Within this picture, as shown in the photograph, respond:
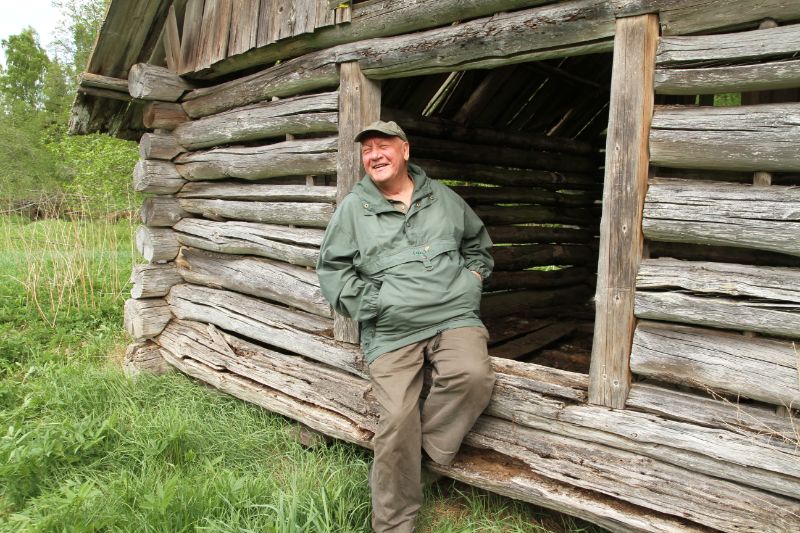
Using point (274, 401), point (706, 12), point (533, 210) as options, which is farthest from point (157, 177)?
point (706, 12)

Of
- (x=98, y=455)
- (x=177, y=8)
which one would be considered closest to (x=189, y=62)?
(x=177, y=8)

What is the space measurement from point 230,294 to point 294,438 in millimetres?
1478

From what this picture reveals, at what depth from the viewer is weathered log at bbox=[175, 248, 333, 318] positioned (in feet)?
14.5

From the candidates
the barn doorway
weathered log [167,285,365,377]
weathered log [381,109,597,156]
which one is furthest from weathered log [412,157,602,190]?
weathered log [167,285,365,377]

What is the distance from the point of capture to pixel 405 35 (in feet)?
12.1

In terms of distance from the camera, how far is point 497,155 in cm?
605

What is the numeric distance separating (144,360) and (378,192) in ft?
11.7

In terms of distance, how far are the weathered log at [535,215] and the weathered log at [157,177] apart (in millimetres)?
2834

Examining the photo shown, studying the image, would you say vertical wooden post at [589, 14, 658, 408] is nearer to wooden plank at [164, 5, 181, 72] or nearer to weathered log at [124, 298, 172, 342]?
wooden plank at [164, 5, 181, 72]

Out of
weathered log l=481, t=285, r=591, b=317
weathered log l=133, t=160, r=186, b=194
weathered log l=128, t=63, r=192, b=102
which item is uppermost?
weathered log l=128, t=63, r=192, b=102

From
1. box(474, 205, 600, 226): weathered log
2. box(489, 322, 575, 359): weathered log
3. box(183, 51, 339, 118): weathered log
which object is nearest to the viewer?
box(183, 51, 339, 118): weathered log

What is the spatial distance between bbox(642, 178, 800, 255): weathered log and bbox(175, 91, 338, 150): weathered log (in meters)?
2.18

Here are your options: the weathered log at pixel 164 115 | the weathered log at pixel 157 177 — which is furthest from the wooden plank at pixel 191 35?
the weathered log at pixel 157 177

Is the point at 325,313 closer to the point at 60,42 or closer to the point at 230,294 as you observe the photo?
the point at 230,294
